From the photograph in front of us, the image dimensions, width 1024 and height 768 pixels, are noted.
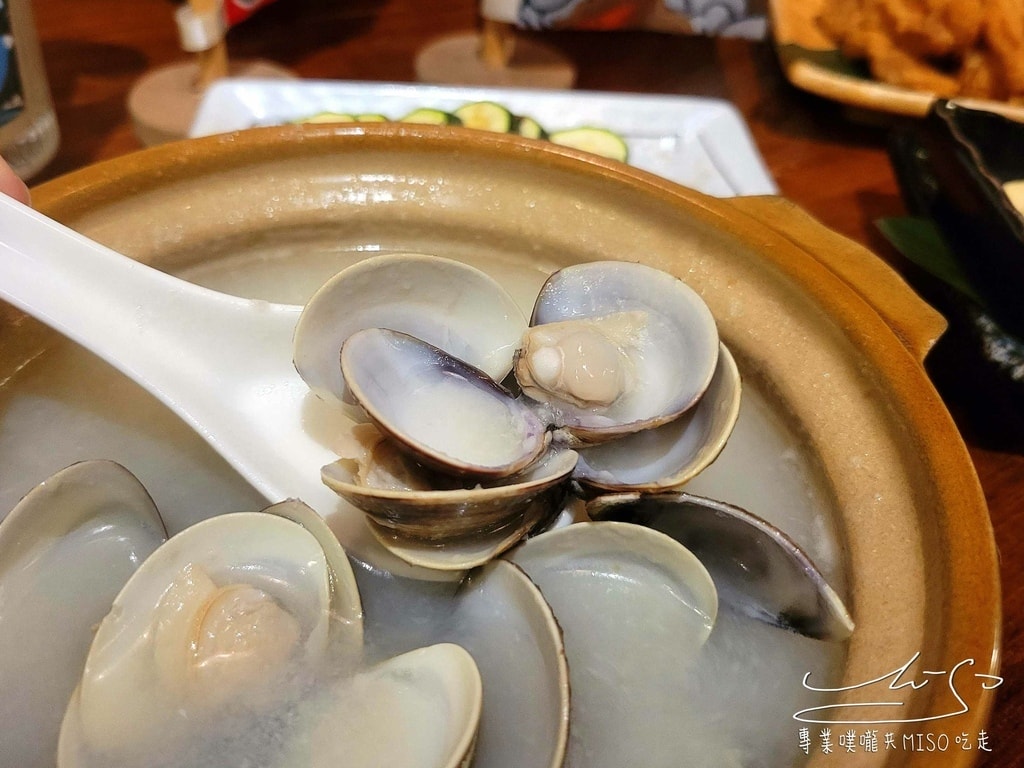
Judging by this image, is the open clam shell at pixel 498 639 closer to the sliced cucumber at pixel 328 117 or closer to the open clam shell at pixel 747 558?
the open clam shell at pixel 747 558

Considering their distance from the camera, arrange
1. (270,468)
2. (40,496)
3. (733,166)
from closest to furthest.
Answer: (40,496) → (270,468) → (733,166)

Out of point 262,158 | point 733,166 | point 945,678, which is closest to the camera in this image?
point 945,678

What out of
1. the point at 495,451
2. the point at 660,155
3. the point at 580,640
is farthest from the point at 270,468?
the point at 660,155

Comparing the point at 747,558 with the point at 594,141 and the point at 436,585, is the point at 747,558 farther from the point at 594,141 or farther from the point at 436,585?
the point at 594,141

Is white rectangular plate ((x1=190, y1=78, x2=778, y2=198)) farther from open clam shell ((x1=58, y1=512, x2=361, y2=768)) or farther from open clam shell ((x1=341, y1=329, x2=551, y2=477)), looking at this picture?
open clam shell ((x1=58, y1=512, x2=361, y2=768))

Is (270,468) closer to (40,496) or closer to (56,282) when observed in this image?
(40,496)

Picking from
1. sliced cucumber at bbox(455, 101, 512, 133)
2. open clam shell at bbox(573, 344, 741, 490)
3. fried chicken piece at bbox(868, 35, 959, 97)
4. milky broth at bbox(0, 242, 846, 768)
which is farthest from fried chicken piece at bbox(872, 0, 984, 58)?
open clam shell at bbox(573, 344, 741, 490)
